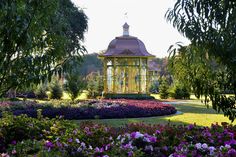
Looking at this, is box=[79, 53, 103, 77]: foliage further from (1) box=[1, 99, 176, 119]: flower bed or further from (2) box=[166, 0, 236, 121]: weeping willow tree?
(2) box=[166, 0, 236, 121]: weeping willow tree

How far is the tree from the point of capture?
12.5ft

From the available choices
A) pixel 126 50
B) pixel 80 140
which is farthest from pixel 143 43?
pixel 80 140

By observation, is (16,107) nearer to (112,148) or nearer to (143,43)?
(112,148)

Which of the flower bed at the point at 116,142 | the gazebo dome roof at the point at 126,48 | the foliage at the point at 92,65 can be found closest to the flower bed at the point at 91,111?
the flower bed at the point at 116,142

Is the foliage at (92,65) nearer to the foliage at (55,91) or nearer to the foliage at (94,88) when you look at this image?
the foliage at (94,88)

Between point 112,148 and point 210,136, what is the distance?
66.7 inches

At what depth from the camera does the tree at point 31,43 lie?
3.82 meters

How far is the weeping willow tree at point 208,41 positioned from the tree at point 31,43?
1.88 meters

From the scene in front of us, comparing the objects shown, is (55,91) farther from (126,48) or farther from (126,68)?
(126,48)

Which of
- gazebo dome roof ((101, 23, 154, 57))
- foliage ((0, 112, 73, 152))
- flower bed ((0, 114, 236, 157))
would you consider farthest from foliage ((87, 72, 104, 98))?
flower bed ((0, 114, 236, 157))

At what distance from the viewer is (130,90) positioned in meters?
29.1

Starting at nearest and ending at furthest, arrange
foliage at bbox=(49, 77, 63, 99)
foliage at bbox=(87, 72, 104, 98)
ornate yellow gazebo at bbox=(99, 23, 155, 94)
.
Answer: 1. ornate yellow gazebo at bbox=(99, 23, 155, 94)
2. foliage at bbox=(49, 77, 63, 99)
3. foliage at bbox=(87, 72, 104, 98)

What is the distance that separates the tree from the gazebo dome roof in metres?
23.6

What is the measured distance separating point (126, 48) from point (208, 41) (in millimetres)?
23073
